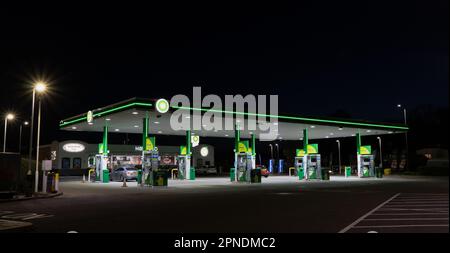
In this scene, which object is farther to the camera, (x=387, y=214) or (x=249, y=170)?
(x=249, y=170)

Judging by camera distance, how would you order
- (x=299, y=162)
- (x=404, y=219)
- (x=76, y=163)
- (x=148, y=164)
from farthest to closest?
(x=76, y=163)
(x=299, y=162)
(x=148, y=164)
(x=404, y=219)

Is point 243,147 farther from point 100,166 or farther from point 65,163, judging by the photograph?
point 65,163

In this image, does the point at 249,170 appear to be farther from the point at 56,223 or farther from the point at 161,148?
the point at 161,148

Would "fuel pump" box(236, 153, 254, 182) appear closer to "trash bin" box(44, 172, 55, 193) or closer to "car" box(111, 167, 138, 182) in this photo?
"car" box(111, 167, 138, 182)

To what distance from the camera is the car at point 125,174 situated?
34125mm

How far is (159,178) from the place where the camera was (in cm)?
2689

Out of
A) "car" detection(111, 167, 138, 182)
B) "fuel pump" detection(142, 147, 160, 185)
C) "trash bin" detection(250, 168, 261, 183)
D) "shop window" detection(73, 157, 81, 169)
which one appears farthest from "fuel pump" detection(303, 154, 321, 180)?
"shop window" detection(73, 157, 81, 169)

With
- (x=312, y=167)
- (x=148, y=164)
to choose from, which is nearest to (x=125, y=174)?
(x=148, y=164)

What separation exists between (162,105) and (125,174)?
29.9 ft

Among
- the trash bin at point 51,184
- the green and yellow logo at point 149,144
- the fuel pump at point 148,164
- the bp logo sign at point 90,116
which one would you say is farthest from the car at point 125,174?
the trash bin at point 51,184

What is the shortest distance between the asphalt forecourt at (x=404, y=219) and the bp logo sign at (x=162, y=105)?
49.8ft

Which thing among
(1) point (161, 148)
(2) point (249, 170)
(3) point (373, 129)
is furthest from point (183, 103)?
(1) point (161, 148)

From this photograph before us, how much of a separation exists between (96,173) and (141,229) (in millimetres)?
27438
